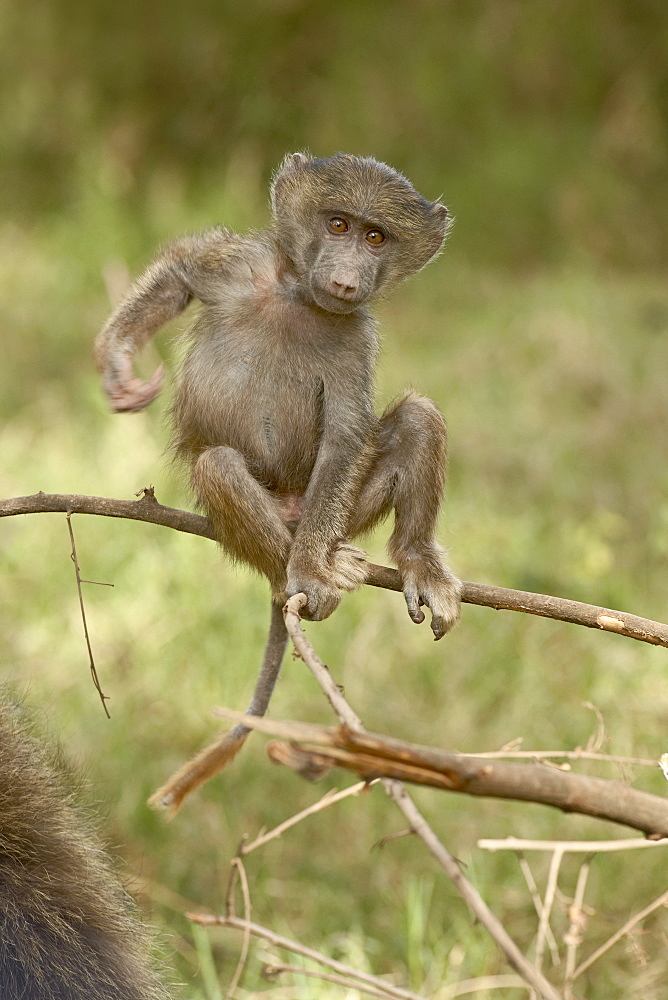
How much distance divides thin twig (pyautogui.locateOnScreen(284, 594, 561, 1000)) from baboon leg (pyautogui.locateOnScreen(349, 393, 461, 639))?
35.2 inches

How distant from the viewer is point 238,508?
2.73 m

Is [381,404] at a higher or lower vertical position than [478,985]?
higher

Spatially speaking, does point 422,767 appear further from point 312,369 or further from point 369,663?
point 369,663

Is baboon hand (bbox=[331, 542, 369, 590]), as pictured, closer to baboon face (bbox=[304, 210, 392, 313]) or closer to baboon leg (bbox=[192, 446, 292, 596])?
baboon leg (bbox=[192, 446, 292, 596])

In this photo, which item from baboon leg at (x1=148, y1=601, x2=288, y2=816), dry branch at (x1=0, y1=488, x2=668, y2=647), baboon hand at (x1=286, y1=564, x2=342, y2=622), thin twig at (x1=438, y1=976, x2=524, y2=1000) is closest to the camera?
dry branch at (x1=0, y1=488, x2=668, y2=647)

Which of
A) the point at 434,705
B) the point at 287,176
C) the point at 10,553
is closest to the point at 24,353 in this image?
the point at 10,553

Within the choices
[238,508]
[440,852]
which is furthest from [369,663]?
[440,852]

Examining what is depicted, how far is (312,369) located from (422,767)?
1898 millimetres

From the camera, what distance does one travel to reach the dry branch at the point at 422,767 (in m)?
1.23

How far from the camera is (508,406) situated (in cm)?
799

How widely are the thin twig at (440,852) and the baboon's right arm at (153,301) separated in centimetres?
90

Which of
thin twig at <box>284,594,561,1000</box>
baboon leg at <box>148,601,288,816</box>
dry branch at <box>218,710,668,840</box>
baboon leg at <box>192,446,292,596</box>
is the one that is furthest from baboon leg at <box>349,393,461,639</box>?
dry branch at <box>218,710,668,840</box>

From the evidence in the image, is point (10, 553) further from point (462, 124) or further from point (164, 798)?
point (462, 124)

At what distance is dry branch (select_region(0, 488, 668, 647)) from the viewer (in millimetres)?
2254
